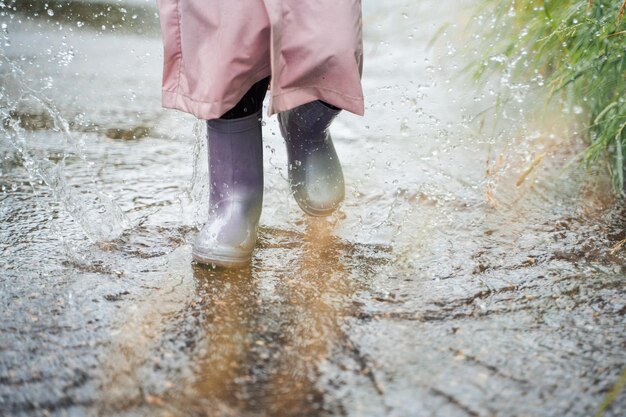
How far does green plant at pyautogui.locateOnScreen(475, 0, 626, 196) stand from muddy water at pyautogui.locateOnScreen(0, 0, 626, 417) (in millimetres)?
143

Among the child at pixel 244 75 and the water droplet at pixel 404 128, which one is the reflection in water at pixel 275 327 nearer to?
the child at pixel 244 75

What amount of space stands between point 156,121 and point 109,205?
929 mm

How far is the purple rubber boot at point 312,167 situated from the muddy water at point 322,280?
0.23ft

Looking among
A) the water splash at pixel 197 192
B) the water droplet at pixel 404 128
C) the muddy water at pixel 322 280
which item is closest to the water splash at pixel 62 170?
the muddy water at pixel 322 280

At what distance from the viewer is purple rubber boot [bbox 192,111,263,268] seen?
5.29 feet

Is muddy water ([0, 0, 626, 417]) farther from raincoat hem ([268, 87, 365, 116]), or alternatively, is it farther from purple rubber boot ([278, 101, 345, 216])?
raincoat hem ([268, 87, 365, 116])

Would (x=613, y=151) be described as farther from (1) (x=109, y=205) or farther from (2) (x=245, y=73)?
(1) (x=109, y=205)

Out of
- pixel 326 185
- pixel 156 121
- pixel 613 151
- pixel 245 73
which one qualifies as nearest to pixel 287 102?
pixel 245 73

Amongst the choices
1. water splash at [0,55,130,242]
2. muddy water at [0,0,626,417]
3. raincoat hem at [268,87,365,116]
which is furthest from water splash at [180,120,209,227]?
raincoat hem at [268,87,365,116]

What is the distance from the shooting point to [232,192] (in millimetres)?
1705

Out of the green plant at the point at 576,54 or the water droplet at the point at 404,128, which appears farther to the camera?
the water droplet at the point at 404,128

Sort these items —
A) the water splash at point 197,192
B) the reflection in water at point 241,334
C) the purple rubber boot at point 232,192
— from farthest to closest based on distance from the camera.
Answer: the water splash at point 197,192
the purple rubber boot at point 232,192
the reflection in water at point 241,334

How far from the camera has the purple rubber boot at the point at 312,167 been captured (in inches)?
73.7

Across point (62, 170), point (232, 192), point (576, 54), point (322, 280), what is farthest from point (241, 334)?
point (576, 54)
